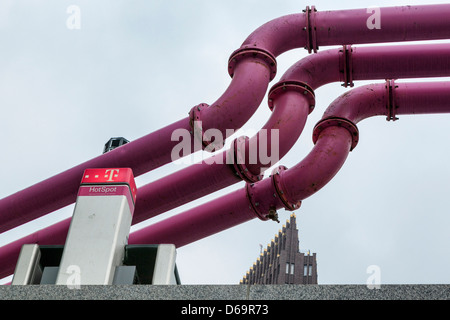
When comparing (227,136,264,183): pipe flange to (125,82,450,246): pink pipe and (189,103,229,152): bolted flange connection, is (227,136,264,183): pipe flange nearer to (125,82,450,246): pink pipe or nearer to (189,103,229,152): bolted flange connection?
(189,103,229,152): bolted flange connection

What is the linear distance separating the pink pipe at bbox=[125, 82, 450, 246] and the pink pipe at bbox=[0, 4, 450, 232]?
95cm

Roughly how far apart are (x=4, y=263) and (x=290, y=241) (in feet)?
173

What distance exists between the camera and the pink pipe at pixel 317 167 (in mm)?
8938

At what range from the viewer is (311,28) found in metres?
9.19

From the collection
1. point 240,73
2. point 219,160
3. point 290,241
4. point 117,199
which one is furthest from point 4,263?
point 290,241

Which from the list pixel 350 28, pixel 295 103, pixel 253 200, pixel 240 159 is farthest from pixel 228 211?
pixel 350 28

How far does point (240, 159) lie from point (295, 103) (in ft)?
3.84

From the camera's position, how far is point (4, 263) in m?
11.5

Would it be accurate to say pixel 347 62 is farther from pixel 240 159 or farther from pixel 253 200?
pixel 253 200

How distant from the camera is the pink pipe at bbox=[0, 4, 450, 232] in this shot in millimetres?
8648

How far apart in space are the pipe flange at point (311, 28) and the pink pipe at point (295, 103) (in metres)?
0.32

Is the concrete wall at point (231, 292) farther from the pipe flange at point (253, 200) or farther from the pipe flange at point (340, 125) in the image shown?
the pipe flange at point (253, 200)

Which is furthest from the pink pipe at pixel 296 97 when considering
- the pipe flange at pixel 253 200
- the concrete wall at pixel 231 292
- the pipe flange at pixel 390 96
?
the concrete wall at pixel 231 292
